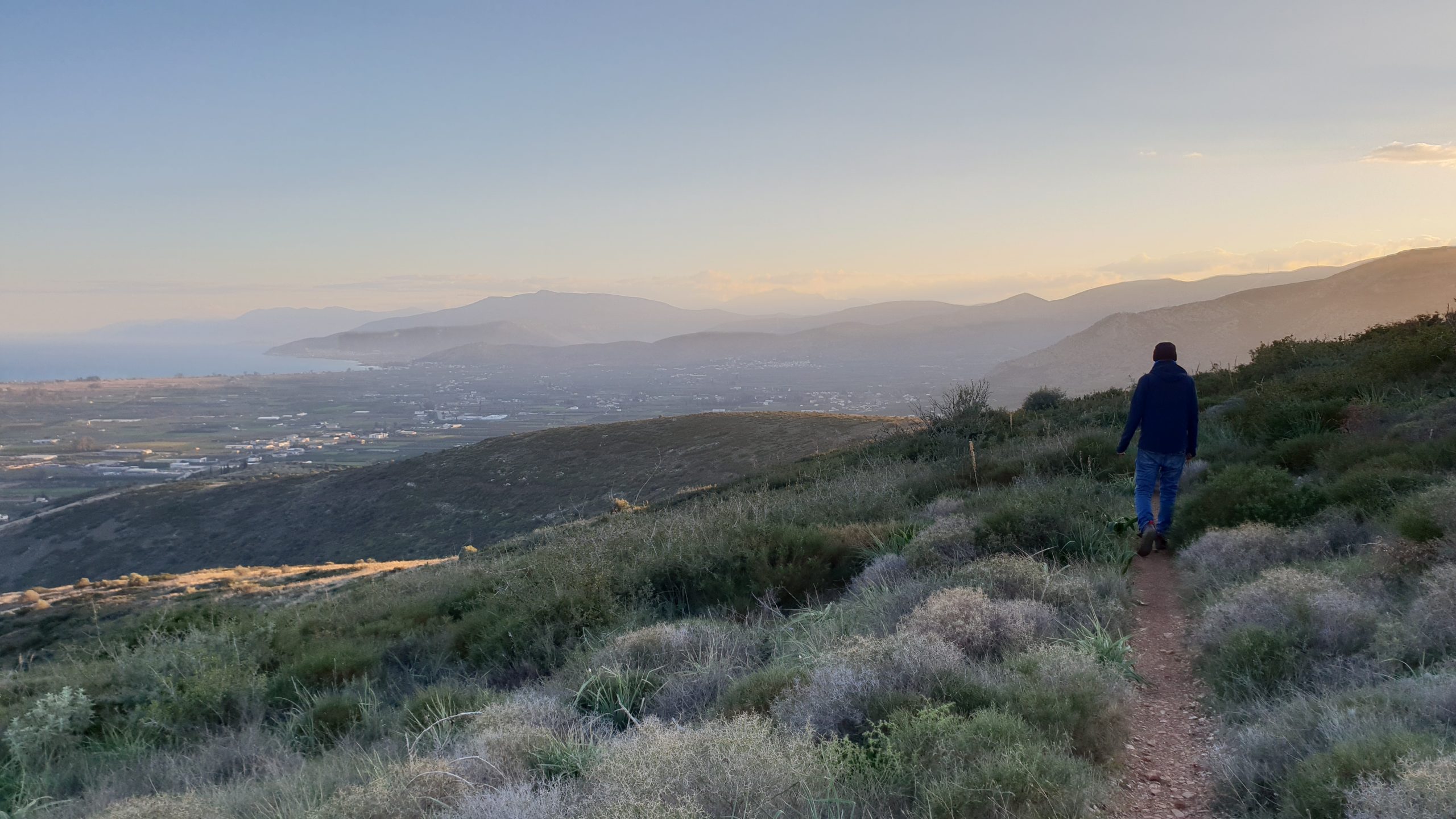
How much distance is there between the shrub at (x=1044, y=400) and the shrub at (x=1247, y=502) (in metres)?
14.2

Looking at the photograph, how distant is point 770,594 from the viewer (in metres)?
6.74

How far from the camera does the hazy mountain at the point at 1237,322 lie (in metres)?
75.8

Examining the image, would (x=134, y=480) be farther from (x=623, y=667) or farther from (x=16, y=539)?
(x=623, y=667)

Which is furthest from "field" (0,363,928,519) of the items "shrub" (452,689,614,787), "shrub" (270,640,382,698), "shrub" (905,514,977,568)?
"shrub" (452,689,614,787)

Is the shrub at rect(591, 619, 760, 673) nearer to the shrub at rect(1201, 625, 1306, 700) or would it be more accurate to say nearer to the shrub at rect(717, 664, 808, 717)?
the shrub at rect(717, 664, 808, 717)

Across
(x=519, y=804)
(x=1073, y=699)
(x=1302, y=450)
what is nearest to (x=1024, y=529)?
(x=1073, y=699)

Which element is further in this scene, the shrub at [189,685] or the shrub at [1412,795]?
the shrub at [189,685]

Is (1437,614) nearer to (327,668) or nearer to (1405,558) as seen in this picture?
(1405,558)

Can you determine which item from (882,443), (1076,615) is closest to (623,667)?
(1076,615)

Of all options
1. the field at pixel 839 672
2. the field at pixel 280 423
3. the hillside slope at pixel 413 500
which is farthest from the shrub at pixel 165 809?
the field at pixel 280 423

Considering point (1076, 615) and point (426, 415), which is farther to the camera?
point (426, 415)

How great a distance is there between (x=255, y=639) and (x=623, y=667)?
4.33 m

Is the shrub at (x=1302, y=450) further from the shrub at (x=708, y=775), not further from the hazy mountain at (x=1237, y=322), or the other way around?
the hazy mountain at (x=1237, y=322)

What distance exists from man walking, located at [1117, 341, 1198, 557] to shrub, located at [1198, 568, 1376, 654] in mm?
2656
